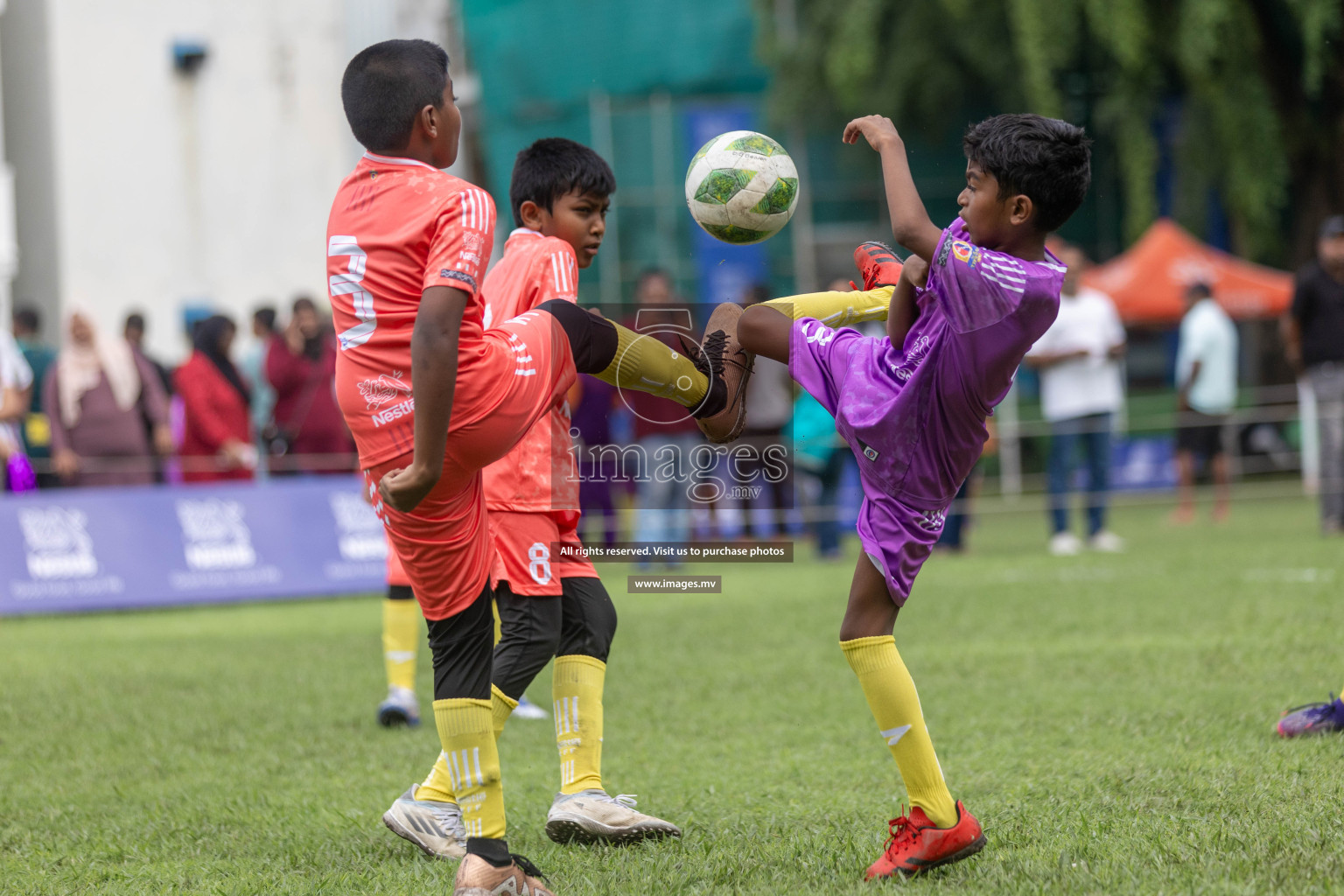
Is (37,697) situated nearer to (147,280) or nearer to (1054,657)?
(1054,657)

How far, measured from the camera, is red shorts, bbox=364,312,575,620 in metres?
3.56

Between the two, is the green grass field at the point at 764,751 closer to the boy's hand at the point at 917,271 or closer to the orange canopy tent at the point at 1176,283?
the boy's hand at the point at 917,271

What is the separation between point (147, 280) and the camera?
28.3m

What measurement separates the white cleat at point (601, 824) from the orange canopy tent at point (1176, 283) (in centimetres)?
1664

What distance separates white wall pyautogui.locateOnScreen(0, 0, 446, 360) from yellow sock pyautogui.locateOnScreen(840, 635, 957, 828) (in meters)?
25.6

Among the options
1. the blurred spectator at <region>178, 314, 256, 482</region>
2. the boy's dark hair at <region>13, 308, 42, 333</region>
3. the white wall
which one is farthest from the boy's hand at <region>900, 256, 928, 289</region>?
the white wall

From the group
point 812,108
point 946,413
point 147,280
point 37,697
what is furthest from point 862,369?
point 147,280

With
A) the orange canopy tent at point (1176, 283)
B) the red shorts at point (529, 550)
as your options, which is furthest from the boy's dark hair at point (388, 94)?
the orange canopy tent at point (1176, 283)

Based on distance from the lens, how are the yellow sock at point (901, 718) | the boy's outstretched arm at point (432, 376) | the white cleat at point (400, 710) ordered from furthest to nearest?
the white cleat at point (400, 710) < the yellow sock at point (901, 718) < the boy's outstretched arm at point (432, 376)

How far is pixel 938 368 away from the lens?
3789mm

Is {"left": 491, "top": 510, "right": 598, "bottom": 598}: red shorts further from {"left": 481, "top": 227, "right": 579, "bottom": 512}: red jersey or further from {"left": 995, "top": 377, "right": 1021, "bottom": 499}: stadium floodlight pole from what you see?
{"left": 995, "top": 377, "right": 1021, "bottom": 499}: stadium floodlight pole

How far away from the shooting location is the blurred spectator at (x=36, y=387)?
13086 millimetres

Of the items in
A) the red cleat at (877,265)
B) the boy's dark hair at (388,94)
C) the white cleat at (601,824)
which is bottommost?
the white cleat at (601,824)

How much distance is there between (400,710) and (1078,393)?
794 cm
